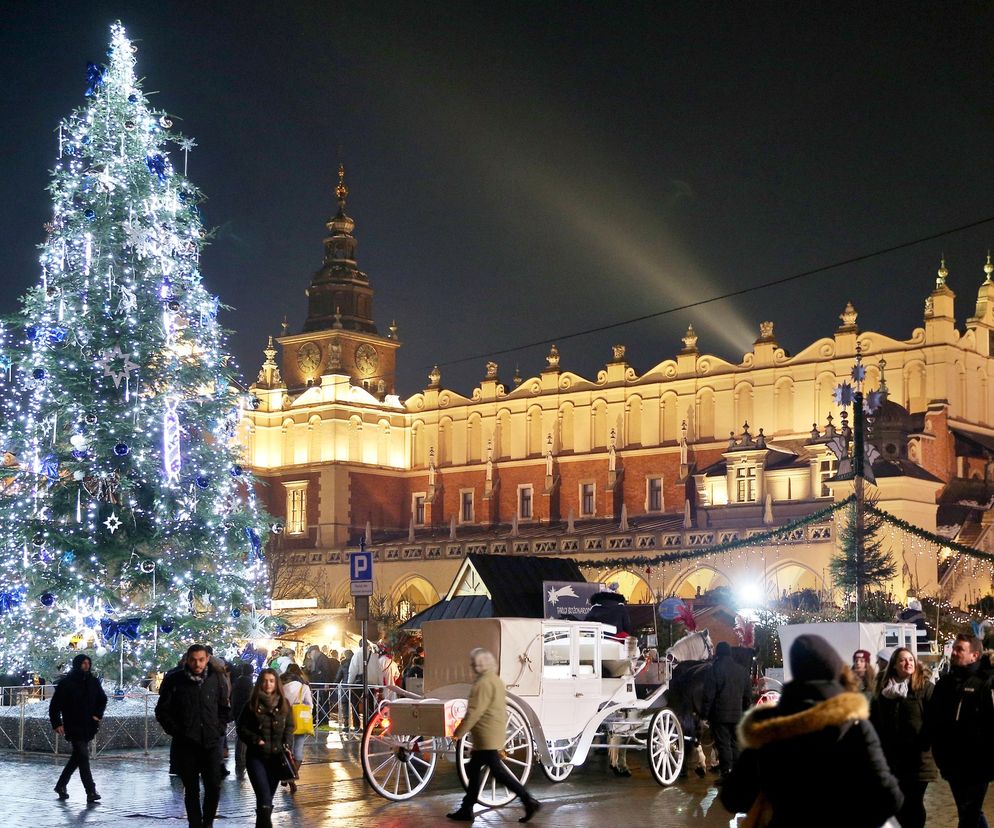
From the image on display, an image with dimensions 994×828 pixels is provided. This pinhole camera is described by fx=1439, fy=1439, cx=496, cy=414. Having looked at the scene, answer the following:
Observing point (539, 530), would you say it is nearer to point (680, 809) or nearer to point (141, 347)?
point (141, 347)

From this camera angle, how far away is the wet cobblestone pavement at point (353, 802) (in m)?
10.5

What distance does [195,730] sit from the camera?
941cm

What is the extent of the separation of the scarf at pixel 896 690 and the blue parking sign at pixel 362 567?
6954mm

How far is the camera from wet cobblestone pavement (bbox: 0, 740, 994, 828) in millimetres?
10461

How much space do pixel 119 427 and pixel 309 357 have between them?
55.8 m

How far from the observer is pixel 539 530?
193 ft

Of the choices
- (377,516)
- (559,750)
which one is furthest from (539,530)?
(559,750)

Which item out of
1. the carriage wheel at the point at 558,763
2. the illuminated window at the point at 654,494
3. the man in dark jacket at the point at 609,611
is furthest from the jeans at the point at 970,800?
the illuminated window at the point at 654,494

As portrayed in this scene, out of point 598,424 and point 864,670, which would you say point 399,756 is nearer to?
point 864,670

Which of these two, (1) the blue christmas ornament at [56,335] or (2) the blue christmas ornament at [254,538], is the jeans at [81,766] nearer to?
(2) the blue christmas ornament at [254,538]

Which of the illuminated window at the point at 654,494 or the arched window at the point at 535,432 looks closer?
the illuminated window at the point at 654,494

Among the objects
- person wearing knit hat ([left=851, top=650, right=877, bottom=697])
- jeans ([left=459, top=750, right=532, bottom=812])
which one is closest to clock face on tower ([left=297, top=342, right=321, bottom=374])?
person wearing knit hat ([left=851, top=650, right=877, bottom=697])

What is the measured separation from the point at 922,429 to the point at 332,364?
3063cm

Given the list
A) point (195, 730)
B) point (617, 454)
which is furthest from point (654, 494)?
point (195, 730)
